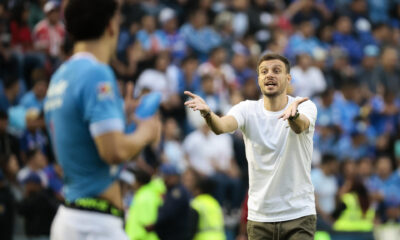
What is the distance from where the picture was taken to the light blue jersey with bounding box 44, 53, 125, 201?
423 cm

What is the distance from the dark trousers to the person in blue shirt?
2593 mm

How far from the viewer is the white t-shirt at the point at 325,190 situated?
1565cm

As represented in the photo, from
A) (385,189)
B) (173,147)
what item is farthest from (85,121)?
(385,189)

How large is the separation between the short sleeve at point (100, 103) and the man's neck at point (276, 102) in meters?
2.86

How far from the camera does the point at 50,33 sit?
49.3 ft

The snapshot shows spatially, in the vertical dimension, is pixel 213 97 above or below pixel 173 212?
above

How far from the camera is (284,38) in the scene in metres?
19.5

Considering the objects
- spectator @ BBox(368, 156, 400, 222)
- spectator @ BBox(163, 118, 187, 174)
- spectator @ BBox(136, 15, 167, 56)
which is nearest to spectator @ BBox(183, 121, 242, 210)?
spectator @ BBox(163, 118, 187, 174)

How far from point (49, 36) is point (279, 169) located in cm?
940

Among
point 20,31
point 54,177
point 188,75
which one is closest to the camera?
point 54,177

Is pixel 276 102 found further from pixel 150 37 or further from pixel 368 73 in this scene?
pixel 368 73

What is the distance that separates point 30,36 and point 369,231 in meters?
7.82

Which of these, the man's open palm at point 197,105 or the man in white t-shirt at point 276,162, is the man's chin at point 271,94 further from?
the man's open palm at point 197,105

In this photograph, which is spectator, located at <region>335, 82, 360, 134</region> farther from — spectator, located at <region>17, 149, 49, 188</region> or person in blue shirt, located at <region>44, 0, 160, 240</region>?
person in blue shirt, located at <region>44, 0, 160, 240</region>
